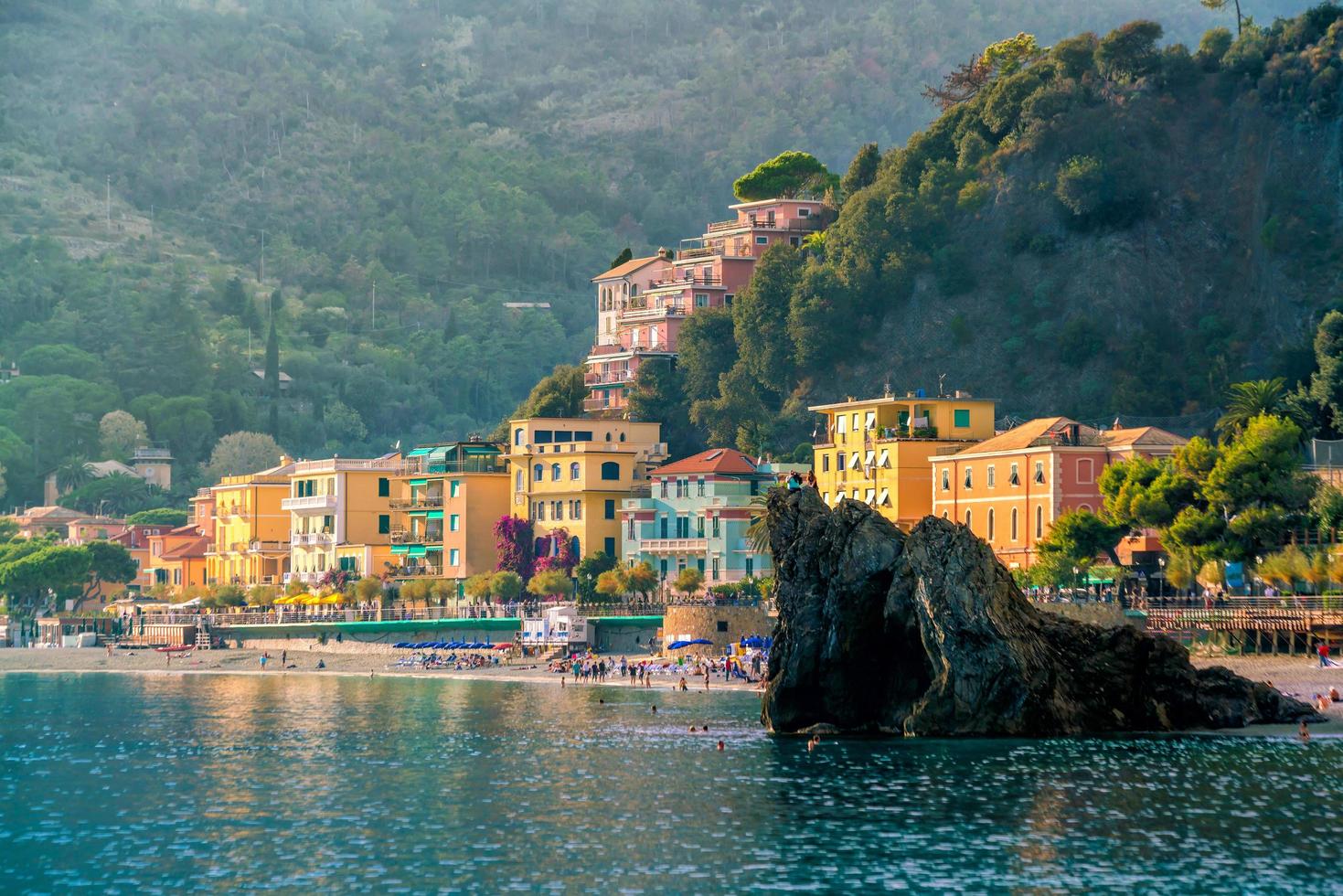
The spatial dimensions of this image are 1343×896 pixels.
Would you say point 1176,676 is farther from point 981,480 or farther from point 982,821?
point 981,480

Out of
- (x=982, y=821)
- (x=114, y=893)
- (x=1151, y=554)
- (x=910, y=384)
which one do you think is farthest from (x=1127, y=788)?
(x=910, y=384)

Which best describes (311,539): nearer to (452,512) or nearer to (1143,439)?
(452,512)

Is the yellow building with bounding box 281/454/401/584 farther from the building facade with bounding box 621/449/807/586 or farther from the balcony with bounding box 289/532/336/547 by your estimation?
the building facade with bounding box 621/449/807/586

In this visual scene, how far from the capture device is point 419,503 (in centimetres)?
14488

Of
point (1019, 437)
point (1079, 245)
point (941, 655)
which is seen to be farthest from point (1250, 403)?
point (941, 655)

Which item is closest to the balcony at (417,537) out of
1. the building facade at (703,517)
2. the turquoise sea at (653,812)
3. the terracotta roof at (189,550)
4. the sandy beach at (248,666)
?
the sandy beach at (248,666)

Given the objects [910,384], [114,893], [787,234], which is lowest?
[114,893]

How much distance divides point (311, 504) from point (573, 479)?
25559 mm

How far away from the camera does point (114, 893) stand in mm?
48062

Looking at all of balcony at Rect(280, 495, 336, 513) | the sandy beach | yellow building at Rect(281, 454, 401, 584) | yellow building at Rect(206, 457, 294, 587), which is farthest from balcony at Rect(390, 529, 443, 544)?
yellow building at Rect(206, 457, 294, 587)

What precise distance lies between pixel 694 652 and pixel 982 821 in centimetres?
5544

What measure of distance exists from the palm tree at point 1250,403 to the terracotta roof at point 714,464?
86.5 ft

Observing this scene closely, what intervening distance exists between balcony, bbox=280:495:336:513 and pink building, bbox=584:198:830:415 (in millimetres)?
17749

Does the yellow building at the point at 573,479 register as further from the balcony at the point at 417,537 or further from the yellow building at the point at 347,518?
the yellow building at the point at 347,518
